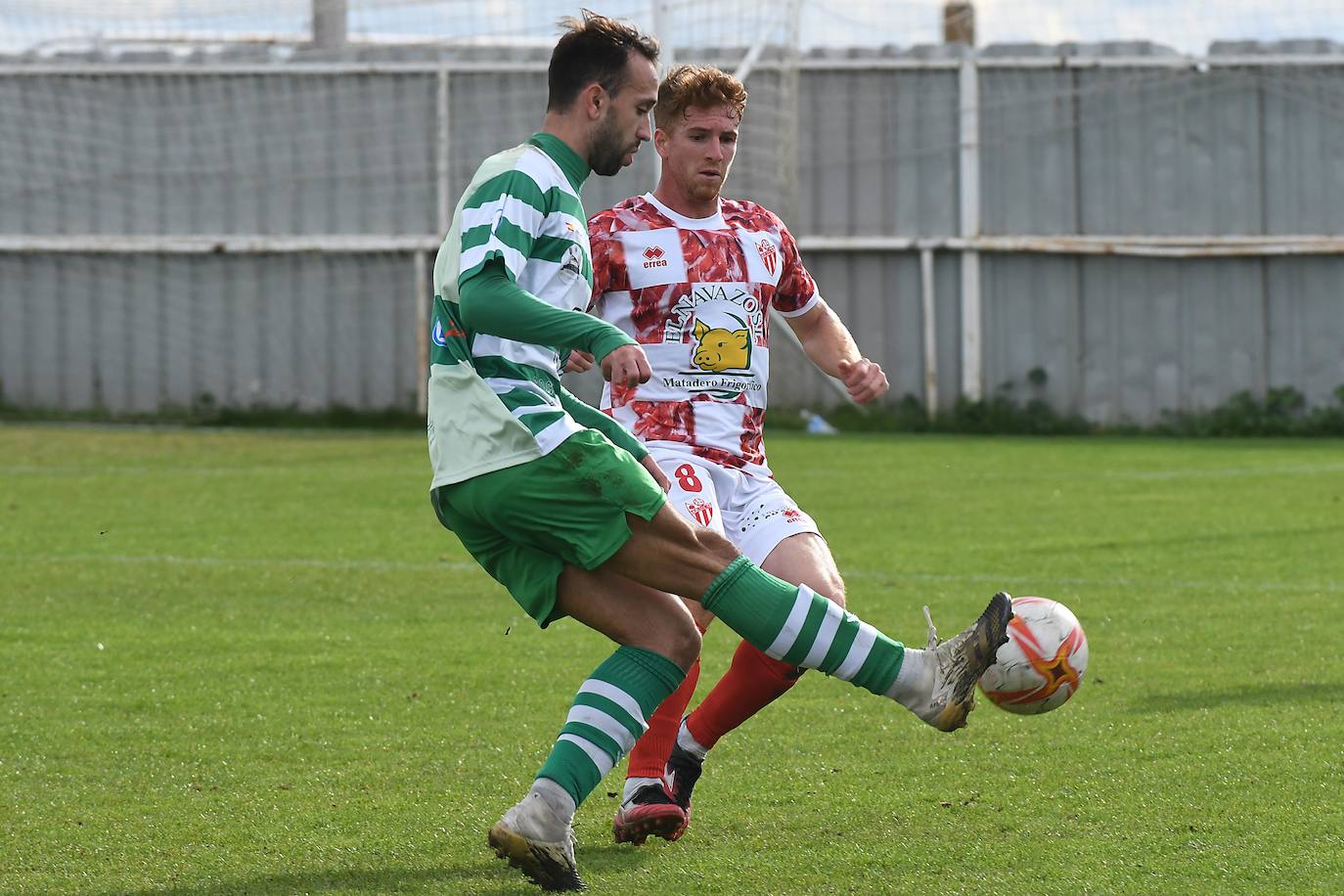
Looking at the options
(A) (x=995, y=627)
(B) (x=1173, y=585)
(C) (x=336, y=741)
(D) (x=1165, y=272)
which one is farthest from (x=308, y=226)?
(A) (x=995, y=627)

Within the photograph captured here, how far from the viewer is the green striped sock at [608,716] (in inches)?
145

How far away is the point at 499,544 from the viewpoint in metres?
3.84

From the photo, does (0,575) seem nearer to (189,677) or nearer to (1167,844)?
(189,677)

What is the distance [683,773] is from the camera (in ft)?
14.4

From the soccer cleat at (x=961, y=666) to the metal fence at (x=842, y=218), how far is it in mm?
14636

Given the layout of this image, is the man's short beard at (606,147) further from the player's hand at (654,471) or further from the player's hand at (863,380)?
the player's hand at (863,380)

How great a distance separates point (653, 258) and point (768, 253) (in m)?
0.34

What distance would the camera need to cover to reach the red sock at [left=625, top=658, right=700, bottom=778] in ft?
14.0

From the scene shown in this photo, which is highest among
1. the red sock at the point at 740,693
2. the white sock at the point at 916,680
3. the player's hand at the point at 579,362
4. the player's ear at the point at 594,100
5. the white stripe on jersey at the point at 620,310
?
the player's ear at the point at 594,100

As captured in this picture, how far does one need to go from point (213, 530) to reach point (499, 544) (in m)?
6.60

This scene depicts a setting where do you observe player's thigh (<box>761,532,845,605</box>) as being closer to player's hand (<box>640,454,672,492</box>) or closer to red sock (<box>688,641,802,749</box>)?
red sock (<box>688,641,802,749</box>)

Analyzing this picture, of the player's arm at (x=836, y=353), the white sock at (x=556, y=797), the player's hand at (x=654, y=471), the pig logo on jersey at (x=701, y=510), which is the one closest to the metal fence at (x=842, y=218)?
the player's arm at (x=836, y=353)

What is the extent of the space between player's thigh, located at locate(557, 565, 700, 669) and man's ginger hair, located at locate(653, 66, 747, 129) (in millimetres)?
1436

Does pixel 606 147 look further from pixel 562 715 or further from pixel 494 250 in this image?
pixel 562 715
